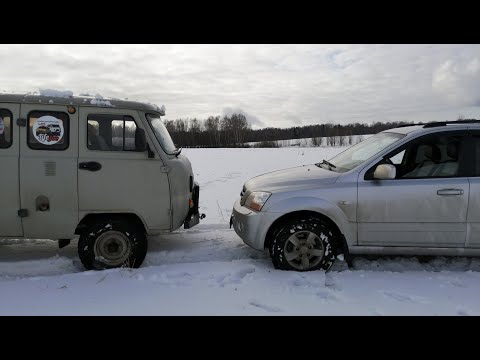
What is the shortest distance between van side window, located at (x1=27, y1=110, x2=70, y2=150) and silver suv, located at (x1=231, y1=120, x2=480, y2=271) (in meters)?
2.59

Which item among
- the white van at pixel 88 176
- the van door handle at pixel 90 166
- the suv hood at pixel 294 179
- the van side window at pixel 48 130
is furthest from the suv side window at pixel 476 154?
the van side window at pixel 48 130

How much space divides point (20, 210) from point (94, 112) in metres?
1.55

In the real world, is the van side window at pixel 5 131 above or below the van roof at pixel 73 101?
below

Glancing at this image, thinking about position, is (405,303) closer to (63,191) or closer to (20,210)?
(63,191)

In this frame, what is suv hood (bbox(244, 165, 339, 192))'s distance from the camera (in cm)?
494

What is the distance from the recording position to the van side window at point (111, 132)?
4.88 meters

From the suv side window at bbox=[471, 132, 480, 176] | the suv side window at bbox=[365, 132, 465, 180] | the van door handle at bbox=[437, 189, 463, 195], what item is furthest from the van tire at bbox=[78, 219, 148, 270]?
the suv side window at bbox=[471, 132, 480, 176]

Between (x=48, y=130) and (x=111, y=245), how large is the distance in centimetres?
168

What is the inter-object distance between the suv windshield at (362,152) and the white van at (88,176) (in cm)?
232

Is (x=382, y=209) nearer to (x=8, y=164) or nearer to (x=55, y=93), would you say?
(x=55, y=93)

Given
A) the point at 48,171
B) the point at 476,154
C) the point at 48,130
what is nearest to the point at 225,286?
the point at 48,171

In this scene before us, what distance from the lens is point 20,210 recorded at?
187 inches

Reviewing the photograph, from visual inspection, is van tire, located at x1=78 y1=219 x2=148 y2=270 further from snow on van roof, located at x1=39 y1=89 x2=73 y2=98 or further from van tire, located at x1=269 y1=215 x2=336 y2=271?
van tire, located at x1=269 y1=215 x2=336 y2=271

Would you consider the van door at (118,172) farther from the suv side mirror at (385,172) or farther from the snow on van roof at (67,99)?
the suv side mirror at (385,172)
